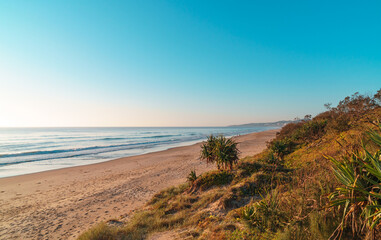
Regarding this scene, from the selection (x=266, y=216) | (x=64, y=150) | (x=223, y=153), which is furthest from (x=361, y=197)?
(x=64, y=150)

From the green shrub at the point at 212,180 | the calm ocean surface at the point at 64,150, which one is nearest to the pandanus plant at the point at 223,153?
the green shrub at the point at 212,180

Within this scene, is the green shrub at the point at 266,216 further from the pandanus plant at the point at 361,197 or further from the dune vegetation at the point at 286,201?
the pandanus plant at the point at 361,197

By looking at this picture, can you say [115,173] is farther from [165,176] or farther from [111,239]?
[111,239]

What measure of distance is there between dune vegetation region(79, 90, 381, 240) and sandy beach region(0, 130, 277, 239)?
2.28 meters

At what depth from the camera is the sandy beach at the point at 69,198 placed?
7699 mm

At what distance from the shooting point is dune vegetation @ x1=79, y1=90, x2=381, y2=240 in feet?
10.0

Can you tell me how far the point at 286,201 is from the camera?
4.29 metres

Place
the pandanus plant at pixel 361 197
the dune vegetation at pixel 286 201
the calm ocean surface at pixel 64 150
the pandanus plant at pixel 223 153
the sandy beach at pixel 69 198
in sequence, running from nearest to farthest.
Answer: the pandanus plant at pixel 361 197 → the dune vegetation at pixel 286 201 → the sandy beach at pixel 69 198 → the pandanus plant at pixel 223 153 → the calm ocean surface at pixel 64 150

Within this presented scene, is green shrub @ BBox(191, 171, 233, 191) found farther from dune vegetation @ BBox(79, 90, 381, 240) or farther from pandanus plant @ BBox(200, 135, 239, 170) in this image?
pandanus plant @ BBox(200, 135, 239, 170)

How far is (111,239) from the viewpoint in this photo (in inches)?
218

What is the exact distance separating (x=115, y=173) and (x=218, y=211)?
1363 centimetres

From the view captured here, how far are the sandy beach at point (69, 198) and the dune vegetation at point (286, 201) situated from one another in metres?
2.28

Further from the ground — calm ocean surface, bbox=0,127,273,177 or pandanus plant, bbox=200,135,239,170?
pandanus plant, bbox=200,135,239,170

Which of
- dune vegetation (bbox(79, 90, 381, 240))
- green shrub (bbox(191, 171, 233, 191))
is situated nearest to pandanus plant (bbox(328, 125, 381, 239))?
dune vegetation (bbox(79, 90, 381, 240))
